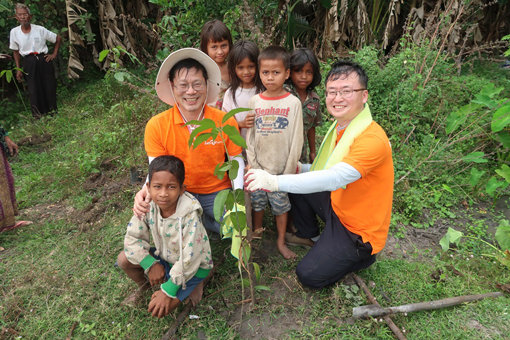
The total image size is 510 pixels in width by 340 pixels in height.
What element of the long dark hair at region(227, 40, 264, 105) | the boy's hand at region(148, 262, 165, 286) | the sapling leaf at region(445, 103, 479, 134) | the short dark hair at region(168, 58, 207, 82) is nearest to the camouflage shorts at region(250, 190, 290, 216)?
the long dark hair at region(227, 40, 264, 105)

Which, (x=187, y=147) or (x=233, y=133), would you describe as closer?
(x=233, y=133)

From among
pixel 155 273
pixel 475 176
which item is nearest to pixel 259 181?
pixel 155 273

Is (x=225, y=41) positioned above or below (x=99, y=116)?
above

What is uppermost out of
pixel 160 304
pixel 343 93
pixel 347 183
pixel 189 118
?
pixel 343 93

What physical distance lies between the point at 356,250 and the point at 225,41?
2119 millimetres

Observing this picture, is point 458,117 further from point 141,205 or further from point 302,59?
point 141,205

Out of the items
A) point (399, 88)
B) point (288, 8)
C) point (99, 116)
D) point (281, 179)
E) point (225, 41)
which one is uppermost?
point (288, 8)

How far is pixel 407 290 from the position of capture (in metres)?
2.31

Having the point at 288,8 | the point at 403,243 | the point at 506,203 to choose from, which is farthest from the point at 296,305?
the point at 288,8

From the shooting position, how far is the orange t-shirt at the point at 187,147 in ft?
7.45

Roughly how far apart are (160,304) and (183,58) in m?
1.63

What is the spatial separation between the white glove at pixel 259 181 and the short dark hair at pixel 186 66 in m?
0.95

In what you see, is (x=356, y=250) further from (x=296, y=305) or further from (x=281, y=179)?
(x=281, y=179)

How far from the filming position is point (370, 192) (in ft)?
6.83
